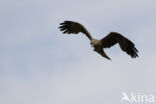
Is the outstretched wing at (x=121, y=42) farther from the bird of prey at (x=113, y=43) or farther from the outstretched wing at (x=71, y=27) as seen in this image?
the outstretched wing at (x=71, y=27)

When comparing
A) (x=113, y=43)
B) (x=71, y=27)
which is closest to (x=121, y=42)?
(x=113, y=43)

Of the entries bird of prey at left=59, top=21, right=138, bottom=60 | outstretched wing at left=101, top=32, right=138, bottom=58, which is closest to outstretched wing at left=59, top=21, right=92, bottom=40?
bird of prey at left=59, top=21, right=138, bottom=60

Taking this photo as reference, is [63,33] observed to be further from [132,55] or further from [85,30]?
[132,55]

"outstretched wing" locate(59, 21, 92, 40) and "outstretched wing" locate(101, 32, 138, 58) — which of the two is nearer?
"outstretched wing" locate(101, 32, 138, 58)

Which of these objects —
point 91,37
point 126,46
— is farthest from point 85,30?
point 126,46

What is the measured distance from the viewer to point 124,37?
2438 cm

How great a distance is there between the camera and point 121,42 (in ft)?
80.3

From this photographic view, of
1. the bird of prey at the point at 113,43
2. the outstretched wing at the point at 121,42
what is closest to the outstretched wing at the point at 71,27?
the bird of prey at the point at 113,43

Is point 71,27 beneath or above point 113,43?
above

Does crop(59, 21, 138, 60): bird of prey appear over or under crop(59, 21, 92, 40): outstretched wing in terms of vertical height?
under

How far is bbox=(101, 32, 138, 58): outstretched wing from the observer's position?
79.6 ft

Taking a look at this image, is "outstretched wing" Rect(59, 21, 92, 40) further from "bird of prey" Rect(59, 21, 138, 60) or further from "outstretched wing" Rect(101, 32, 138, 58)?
"outstretched wing" Rect(101, 32, 138, 58)

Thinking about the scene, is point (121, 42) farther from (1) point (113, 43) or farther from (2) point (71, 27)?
(2) point (71, 27)

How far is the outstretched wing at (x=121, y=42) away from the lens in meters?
24.3
